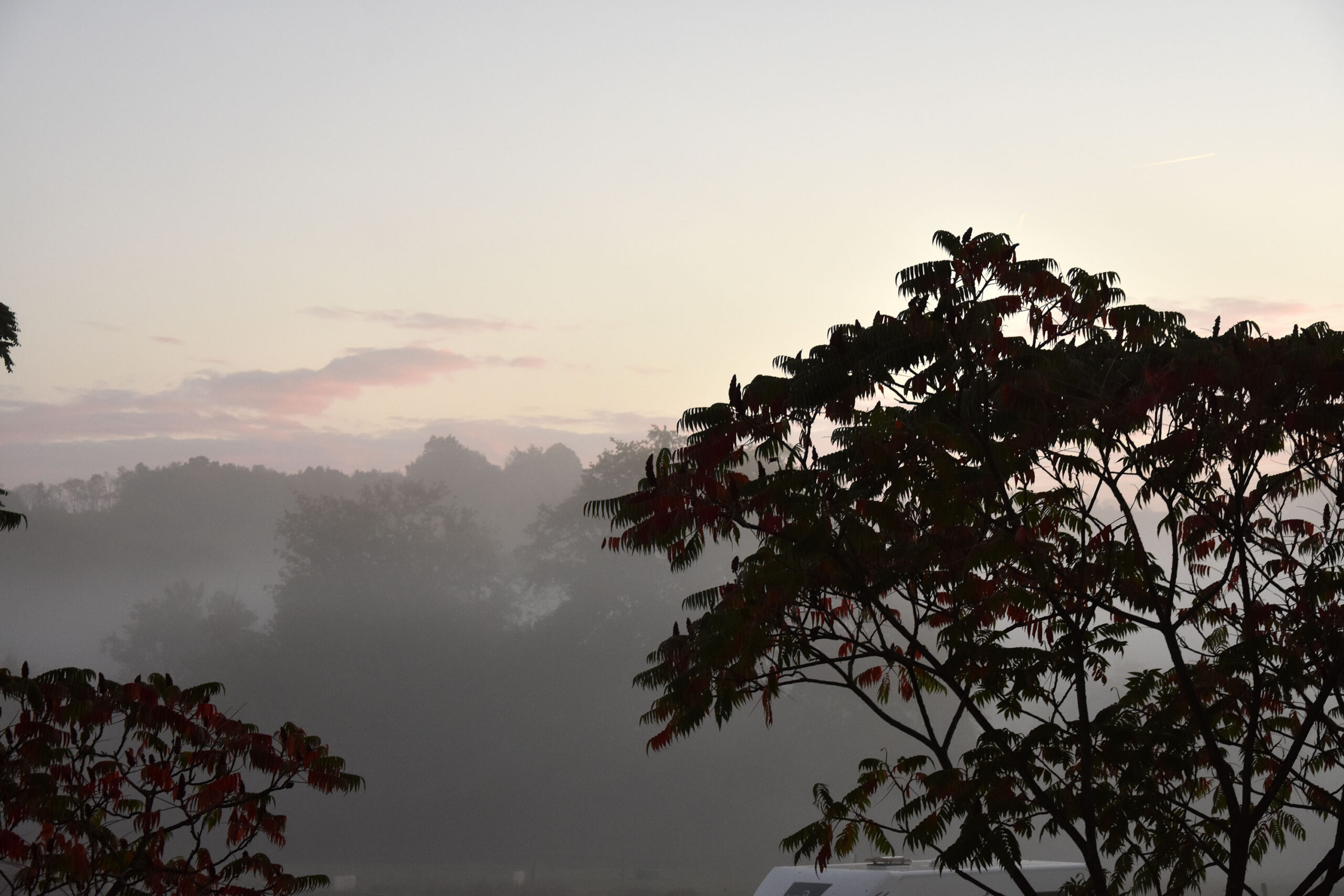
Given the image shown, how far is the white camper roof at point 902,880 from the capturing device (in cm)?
1198

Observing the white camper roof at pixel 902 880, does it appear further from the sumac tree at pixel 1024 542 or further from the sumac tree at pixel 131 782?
the sumac tree at pixel 131 782

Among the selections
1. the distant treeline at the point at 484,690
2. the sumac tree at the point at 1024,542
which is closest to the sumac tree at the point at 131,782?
the sumac tree at the point at 1024,542

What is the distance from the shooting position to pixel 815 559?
384 inches

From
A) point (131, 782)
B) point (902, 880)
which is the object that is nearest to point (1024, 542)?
point (902, 880)

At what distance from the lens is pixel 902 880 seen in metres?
12.0

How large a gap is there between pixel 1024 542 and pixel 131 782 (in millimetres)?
8856

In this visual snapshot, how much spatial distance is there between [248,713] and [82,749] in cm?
5032

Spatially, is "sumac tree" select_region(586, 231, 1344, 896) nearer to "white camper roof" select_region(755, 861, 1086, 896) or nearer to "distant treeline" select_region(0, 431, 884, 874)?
"white camper roof" select_region(755, 861, 1086, 896)

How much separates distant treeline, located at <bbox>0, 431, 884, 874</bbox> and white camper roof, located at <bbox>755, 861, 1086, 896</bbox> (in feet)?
131

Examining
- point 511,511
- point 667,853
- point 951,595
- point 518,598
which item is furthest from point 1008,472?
point 511,511

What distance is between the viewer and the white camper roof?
12.0m

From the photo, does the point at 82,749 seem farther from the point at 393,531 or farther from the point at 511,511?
the point at 511,511

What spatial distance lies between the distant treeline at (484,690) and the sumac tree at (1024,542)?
43286mm

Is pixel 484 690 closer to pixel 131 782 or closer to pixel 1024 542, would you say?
pixel 131 782
